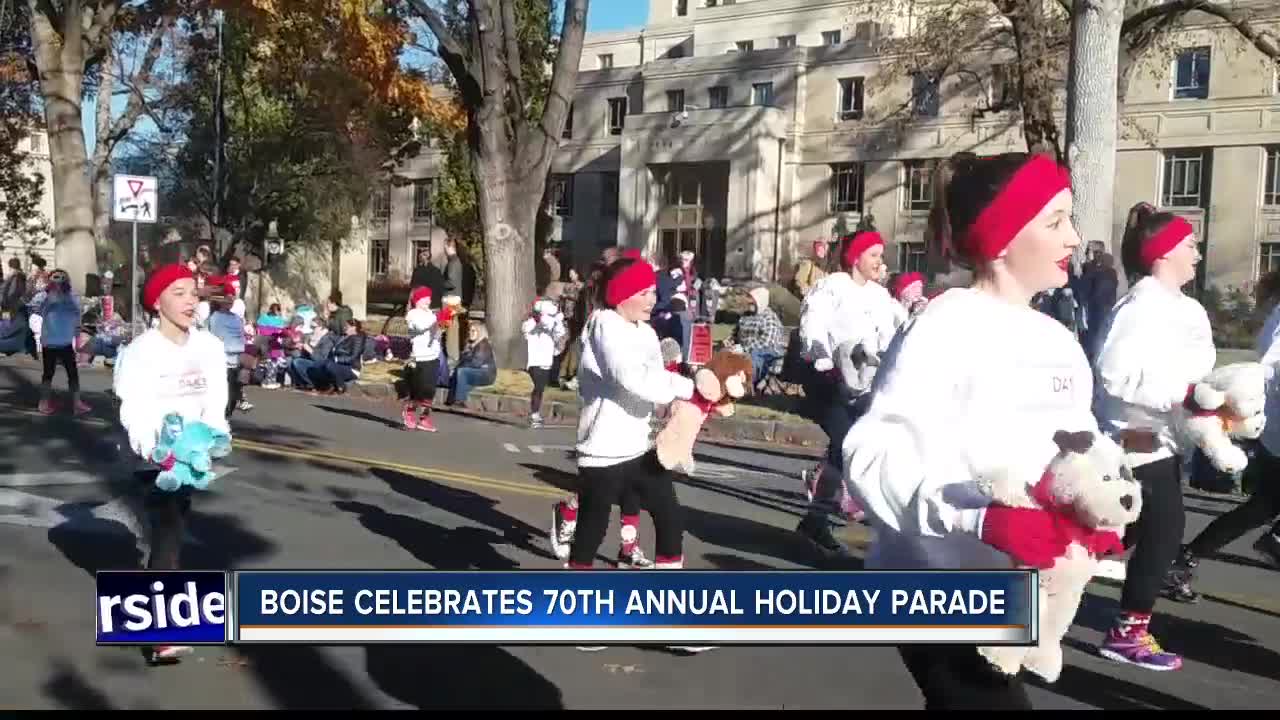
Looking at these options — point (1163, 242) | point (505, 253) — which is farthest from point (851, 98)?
point (1163, 242)

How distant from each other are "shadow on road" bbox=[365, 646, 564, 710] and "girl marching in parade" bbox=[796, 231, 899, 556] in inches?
118

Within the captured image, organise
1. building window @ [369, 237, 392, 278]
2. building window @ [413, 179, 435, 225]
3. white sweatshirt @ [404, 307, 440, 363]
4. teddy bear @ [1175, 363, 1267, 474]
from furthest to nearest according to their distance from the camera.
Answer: building window @ [369, 237, 392, 278] → building window @ [413, 179, 435, 225] → white sweatshirt @ [404, 307, 440, 363] → teddy bear @ [1175, 363, 1267, 474]

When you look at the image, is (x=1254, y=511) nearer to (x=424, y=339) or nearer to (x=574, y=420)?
(x=424, y=339)

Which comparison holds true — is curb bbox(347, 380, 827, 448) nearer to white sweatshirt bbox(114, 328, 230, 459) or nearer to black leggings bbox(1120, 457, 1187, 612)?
black leggings bbox(1120, 457, 1187, 612)

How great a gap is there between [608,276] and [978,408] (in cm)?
359

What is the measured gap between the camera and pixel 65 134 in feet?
83.1

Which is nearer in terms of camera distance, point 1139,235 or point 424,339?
point 1139,235

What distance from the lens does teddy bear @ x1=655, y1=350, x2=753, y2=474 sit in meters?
5.40

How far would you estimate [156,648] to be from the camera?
542cm

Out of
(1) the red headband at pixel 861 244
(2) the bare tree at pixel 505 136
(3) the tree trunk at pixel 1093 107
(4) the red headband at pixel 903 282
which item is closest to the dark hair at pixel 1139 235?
(1) the red headband at pixel 861 244

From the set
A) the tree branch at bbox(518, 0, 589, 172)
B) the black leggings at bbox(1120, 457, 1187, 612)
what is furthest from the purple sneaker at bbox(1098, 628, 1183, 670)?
the tree branch at bbox(518, 0, 589, 172)

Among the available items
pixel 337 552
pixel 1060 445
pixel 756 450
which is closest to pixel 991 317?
pixel 1060 445

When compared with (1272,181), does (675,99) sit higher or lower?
higher

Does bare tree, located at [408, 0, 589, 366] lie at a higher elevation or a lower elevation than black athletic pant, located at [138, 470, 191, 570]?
higher
